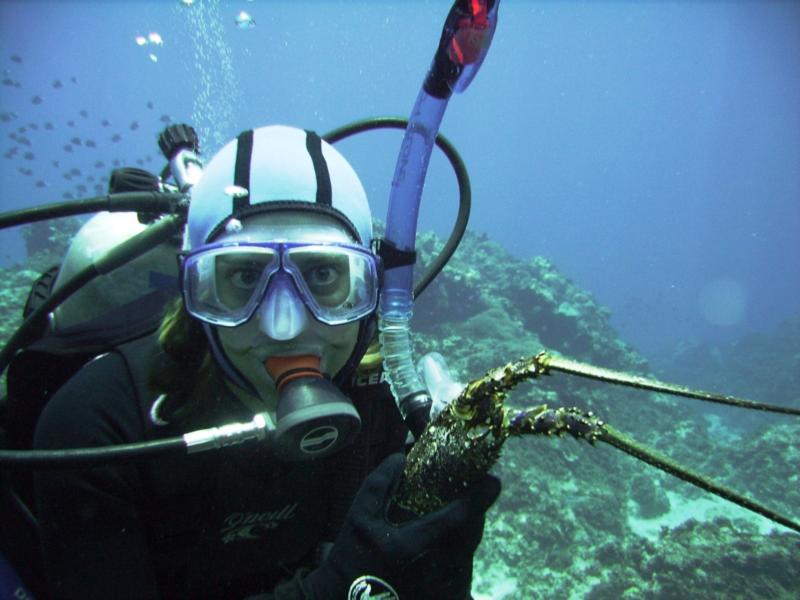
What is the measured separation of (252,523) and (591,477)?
426 inches

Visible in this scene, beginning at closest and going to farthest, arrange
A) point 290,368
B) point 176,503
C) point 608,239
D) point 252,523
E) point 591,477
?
point 290,368
point 176,503
point 252,523
point 591,477
point 608,239

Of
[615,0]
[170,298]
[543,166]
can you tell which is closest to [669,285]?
[615,0]

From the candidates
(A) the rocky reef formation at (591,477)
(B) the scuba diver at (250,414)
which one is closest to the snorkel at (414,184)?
(B) the scuba diver at (250,414)

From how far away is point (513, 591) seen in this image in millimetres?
7766

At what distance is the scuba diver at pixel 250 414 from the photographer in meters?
1.42

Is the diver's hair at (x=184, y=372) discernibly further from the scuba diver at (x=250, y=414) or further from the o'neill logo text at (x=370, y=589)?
the o'neill logo text at (x=370, y=589)

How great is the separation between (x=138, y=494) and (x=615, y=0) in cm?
14798

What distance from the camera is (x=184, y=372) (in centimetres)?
187

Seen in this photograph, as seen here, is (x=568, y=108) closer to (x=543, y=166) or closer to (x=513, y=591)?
(x=543, y=166)

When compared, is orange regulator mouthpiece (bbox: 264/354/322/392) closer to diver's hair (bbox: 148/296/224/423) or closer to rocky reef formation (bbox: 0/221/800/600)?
diver's hair (bbox: 148/296/224/423)

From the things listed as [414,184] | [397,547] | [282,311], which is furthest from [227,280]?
[397,547]

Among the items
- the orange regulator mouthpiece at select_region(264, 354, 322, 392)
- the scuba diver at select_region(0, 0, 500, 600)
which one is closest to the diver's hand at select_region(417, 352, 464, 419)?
the scuba diver at select_region(0, 0, 500, 600)

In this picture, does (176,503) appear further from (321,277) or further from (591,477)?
(591,477)

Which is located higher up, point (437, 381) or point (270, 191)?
point (270, 191)
